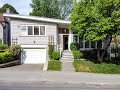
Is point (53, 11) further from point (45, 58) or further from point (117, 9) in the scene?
point (117, 9)

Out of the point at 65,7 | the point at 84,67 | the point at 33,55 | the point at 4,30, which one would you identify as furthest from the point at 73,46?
the point at 65,7

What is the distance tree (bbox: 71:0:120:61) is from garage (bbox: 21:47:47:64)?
8.61 m

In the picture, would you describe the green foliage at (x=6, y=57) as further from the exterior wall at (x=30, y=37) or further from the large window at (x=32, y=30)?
the large window at (x=32, y=30)

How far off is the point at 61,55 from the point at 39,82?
638 inches

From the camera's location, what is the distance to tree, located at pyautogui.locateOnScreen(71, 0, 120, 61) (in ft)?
94.7

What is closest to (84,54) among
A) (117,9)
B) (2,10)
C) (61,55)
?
(61,55)

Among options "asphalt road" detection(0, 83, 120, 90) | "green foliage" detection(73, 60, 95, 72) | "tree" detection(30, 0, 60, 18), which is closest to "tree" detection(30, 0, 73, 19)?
"tree" detection(30, 0, 60, 18)

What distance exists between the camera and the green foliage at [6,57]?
3101 centimetres

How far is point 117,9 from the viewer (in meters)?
29.7

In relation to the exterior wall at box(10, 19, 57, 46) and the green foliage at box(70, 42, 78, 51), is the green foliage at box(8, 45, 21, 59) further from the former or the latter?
the green foliage at box(70, 42, 78, 51)

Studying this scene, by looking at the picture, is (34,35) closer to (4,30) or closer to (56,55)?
(56,55)

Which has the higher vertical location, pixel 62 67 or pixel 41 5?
pixel 41 5

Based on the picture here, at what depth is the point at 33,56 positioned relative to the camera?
124 ft

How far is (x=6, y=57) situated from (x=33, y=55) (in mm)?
6296
